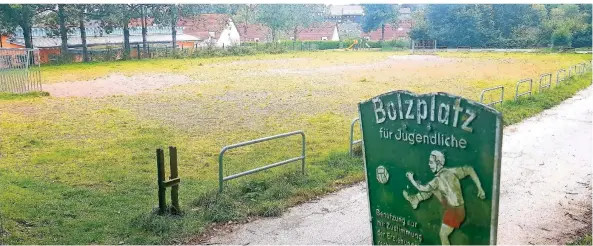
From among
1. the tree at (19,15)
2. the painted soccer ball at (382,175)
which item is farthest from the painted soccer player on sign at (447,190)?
the tree at (19,15)

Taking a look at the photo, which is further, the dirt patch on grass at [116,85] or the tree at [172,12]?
the tree at [172,12]

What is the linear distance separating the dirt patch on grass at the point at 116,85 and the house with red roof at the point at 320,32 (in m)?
29.7

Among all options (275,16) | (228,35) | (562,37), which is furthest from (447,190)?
(228,35)

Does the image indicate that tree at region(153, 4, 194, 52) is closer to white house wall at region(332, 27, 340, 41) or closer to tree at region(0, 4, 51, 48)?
tree at region(0, 4, 51, 48)

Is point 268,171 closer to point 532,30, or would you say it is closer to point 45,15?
point 45,15

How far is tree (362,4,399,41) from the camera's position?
3559 cm

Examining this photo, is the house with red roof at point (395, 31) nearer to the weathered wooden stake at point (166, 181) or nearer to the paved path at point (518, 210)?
the paved path at point (518, 210)

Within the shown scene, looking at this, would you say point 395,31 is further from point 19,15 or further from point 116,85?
point 19,15

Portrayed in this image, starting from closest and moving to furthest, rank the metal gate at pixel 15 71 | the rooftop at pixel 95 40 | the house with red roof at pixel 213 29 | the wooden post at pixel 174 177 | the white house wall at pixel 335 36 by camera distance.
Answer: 1. the wooden post at pixel 174 177
2. the metal gate at pixel 15 71
3. the rooftop at pixel 95 40
4. the house with red roof at pixel 213 29
5. the white house wall at pixel 335 36

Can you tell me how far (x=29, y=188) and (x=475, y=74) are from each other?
20337 mm

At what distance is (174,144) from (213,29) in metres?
39.2

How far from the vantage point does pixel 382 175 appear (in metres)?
3.44

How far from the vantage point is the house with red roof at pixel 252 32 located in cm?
5456

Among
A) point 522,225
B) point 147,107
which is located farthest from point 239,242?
point 147,107
